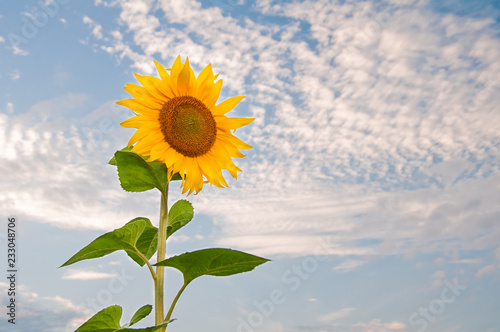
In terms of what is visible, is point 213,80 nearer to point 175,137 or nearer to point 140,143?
point 175,137

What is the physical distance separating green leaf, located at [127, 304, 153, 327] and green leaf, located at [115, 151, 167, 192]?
767mm

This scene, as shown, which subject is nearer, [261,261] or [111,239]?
[261,261]

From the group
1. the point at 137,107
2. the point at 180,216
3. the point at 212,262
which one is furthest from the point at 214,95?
the point at 212,262

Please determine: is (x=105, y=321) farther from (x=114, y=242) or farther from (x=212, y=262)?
(x=212, y=262)

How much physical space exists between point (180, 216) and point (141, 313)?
767mm

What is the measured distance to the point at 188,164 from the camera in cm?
308

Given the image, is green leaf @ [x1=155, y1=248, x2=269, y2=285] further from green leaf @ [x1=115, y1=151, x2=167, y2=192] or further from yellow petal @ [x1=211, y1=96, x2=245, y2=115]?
yellow petal @ [x1=211, y1=96, x2=245, y2=115]

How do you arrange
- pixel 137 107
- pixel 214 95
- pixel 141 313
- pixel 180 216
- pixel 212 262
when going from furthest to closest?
pixel 180 216, pixel 214 95, pixel 137 107, pixel 141 313, pixel 212 262

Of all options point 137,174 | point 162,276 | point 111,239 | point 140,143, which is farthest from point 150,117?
A: point 162,276

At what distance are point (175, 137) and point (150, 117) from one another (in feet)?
0.71

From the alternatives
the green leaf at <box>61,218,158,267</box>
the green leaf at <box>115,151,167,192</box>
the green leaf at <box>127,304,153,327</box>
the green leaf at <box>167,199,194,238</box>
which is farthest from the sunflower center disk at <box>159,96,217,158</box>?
the green leaf at <box>127,304,153,327</box>

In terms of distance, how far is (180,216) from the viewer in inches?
131

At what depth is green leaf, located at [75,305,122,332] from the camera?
116 inches

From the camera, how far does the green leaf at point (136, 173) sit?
9.52 feet
